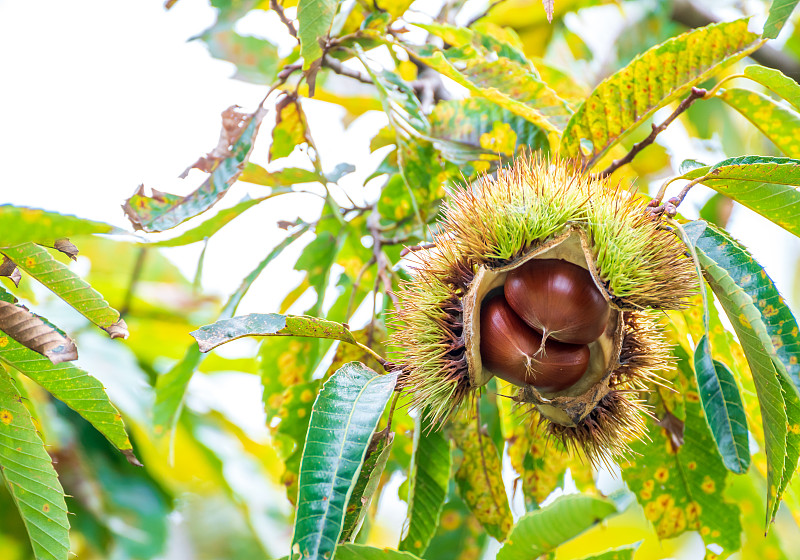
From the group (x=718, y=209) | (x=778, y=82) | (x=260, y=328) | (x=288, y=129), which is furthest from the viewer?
(x=718, y=209)

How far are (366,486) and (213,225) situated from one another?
612 millimetres

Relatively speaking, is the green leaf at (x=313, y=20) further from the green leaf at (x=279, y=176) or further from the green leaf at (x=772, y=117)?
the green leaf at (x=772, y=117)

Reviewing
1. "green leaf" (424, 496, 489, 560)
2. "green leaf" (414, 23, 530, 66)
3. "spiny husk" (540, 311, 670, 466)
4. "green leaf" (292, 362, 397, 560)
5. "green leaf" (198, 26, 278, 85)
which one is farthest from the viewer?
"green leaf" (198, 26, 278, 85)

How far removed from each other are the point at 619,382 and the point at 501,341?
0.18 metres

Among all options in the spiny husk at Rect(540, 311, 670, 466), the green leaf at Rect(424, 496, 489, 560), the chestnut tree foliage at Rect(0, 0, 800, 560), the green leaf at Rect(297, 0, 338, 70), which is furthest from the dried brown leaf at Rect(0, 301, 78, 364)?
the green leaf at Rect(424, 496, 489, 560)

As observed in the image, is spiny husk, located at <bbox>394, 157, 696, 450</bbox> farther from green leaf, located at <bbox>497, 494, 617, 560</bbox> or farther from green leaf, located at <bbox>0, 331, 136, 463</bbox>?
green leaf, located at <bbox>0, 331, 136, 463</bbox>

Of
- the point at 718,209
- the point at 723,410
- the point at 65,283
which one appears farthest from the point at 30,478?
the point at 718,209

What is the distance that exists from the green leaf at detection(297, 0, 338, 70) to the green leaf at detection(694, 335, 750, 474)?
66 centimetres

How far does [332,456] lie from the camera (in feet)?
2.19

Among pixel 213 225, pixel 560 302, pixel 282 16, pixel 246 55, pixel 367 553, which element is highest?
pixel 246 55

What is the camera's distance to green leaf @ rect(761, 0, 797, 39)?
→ 2.63 feet

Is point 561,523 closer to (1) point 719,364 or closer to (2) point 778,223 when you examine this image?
(1) point 719,364

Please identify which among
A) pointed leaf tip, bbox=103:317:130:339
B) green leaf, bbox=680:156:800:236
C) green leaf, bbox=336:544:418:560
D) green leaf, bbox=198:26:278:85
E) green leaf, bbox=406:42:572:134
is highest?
green leaf, bbox=198:26:278:85

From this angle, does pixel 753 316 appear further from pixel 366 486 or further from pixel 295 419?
pixel 295 419
